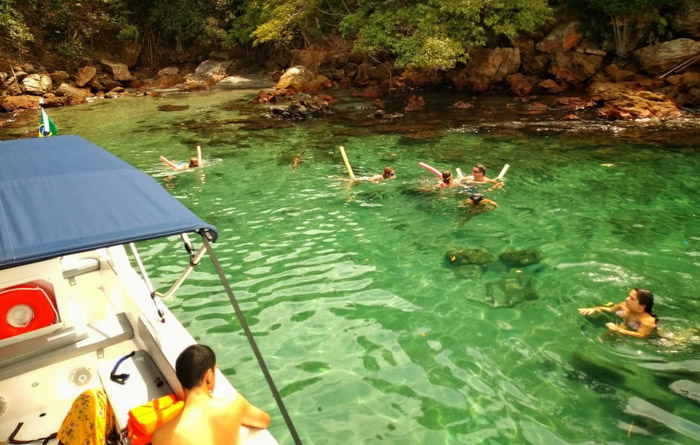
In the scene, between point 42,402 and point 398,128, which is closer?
point 42,402

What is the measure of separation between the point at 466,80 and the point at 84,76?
27.7 metres

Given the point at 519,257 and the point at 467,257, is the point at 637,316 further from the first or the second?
the point at 467,257

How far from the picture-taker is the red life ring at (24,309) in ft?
12.5

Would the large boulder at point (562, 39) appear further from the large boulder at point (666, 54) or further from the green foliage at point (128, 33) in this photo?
the green foliage at point (128, 33)

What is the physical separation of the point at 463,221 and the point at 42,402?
812cm

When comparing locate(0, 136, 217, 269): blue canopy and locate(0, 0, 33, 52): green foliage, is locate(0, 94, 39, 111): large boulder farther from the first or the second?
locate(0, 136, 217, 269): blue canopy

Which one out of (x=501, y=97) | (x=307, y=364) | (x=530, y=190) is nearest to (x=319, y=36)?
(x=501, y=97)

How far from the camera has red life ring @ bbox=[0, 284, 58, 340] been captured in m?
3.82

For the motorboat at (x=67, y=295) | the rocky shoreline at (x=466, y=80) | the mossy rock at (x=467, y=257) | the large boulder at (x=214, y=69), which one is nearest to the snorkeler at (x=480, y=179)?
the mossy rock at (x=467, y=257)

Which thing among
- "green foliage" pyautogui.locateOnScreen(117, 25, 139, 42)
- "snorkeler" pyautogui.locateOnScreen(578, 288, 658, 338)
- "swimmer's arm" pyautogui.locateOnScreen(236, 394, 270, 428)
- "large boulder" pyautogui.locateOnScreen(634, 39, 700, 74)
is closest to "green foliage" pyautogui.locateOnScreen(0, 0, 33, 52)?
"green foliage" pyautogui.locateOnScreen(117, 25, 139, 42)

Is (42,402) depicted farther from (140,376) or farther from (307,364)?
(307,364)

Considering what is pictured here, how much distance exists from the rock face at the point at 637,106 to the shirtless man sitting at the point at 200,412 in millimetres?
21207

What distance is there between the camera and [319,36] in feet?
110

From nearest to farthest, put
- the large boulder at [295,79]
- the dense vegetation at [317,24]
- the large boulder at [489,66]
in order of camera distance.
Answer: the dense vegetation at [317,24] < the large boulder at [489,66] < the large boulder at [295,79]
